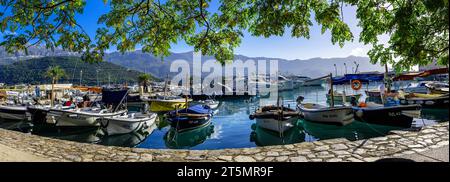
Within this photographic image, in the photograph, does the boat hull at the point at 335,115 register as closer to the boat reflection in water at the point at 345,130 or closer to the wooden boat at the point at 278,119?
the boat reflection in water at the point at 345,130

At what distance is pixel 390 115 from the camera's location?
17984mm

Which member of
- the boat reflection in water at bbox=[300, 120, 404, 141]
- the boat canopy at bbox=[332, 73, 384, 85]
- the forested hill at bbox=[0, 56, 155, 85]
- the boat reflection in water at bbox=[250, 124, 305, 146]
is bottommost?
the boat reflection in water at bbox=[250, 124, 305, 146]

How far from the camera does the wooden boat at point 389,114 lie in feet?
56.3

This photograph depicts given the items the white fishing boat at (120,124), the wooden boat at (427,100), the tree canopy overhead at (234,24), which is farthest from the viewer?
the wooden boat at (427,100)

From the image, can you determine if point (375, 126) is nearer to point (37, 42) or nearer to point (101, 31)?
point (101, 31)

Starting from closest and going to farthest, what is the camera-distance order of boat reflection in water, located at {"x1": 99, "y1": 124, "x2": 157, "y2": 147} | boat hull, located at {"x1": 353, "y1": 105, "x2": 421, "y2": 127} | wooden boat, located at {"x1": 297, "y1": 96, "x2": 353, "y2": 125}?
boat hull, located at {"x1": 353, "y1": 105, "x2": 421, "y2": 127} → boat reflection in water, located at {"x1": 99, "y1": 124, "x2": 157, "y2": 147} → wooden boat, located at {"x1": 297, "y1": 96, "x2": 353, "y2": 125}

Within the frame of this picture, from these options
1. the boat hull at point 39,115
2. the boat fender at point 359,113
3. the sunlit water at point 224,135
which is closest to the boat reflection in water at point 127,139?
the sunlit water at point 224,135

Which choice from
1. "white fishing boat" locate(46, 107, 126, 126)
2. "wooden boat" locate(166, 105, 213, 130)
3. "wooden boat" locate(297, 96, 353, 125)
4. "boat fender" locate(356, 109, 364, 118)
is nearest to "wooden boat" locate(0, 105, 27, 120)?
"white fishing boat" locate(46, 107, 126, 126)

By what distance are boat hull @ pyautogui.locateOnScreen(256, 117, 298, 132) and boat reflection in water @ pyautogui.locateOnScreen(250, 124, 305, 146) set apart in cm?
35

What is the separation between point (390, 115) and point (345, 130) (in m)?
3.32

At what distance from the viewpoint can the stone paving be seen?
6.41 metres

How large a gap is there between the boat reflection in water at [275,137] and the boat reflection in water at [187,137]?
3.92 m

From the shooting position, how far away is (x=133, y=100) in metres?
49.7

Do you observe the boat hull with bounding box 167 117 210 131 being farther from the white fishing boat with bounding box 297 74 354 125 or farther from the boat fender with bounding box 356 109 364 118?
the boat fender with bounding box 356 109 364 118
